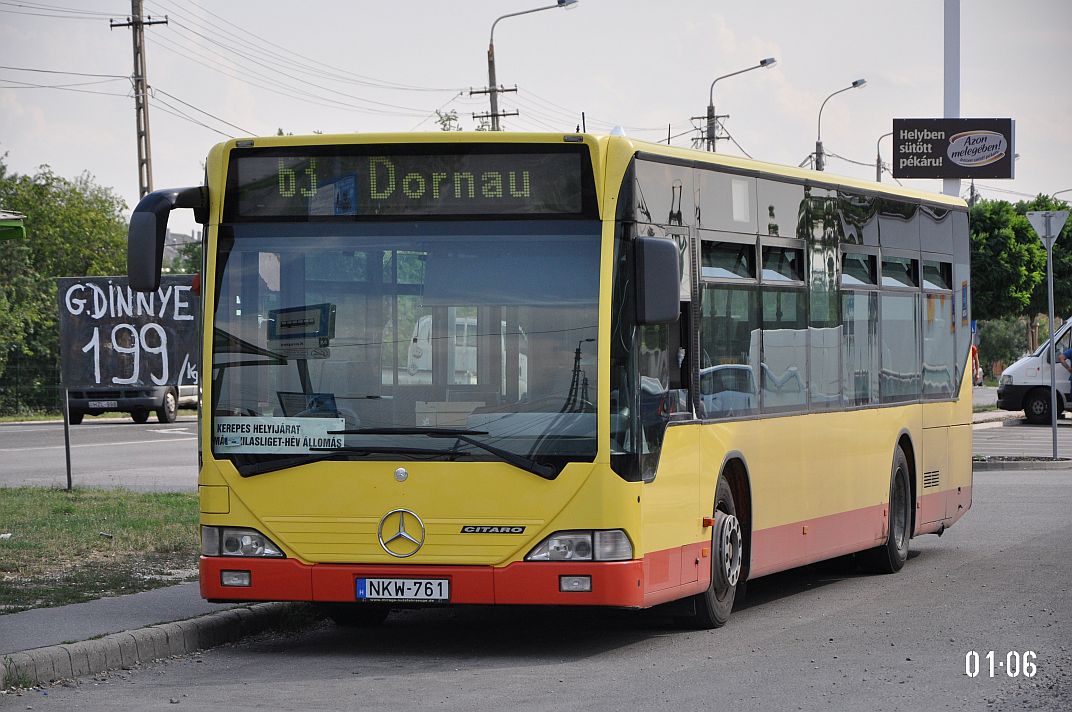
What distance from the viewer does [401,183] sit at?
9.82m

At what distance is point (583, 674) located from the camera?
9.15 m

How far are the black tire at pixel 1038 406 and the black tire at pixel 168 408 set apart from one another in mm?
21436

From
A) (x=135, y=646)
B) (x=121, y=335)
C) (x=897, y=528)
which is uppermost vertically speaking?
(x=121, y=335)

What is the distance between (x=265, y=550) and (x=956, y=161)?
25952mm

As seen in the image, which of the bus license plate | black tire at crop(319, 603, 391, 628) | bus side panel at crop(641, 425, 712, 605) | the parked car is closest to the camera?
the bus license plate

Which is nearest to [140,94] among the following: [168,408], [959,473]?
[168,408]

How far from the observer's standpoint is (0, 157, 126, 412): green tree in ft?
199

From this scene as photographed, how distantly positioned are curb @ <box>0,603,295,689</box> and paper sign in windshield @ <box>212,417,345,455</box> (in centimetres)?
113

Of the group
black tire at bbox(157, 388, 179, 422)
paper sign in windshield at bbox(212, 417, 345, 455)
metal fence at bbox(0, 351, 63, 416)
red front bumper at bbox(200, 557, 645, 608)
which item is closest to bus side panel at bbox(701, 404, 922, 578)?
red front bumper at bbox(200, 557, 645, 608)

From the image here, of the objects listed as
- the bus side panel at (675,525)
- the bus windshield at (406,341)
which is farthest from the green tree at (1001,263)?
the bus windshield at (406,341)

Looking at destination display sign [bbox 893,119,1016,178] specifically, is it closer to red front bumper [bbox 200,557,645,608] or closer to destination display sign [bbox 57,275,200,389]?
destination display sign [bbox 57,275,200,389]

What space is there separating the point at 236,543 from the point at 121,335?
464 inches

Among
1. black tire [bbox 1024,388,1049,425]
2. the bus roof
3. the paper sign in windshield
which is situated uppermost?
the bus roof

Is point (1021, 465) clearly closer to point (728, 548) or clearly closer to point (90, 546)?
point (90, 546)
